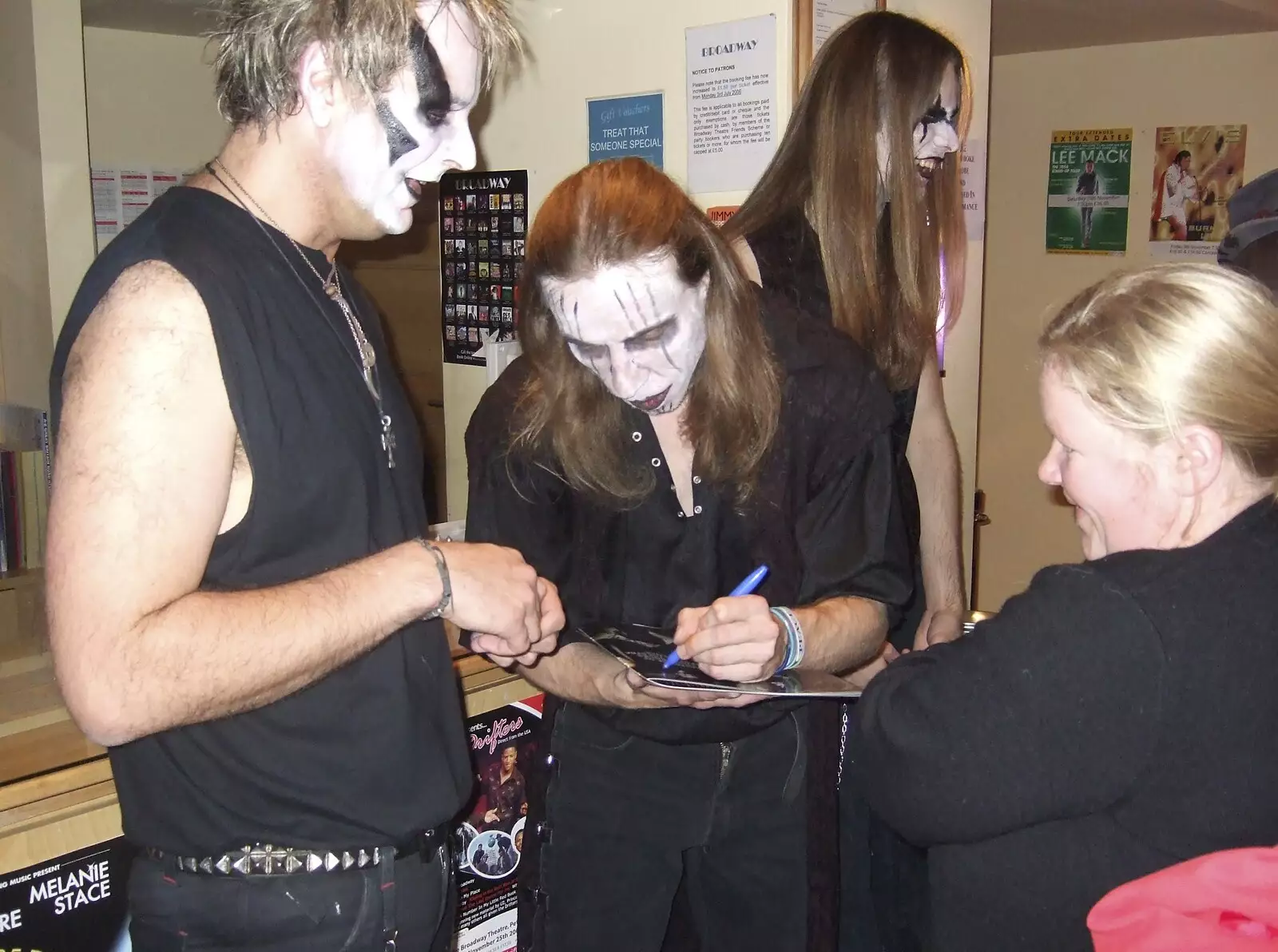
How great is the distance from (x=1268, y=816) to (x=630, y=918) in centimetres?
74

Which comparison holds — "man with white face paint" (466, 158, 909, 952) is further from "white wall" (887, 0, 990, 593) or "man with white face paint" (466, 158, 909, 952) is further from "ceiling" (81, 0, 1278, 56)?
"ceiling" (81, 0, 1278, 56)

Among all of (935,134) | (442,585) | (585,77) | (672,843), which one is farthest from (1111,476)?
(585,77)

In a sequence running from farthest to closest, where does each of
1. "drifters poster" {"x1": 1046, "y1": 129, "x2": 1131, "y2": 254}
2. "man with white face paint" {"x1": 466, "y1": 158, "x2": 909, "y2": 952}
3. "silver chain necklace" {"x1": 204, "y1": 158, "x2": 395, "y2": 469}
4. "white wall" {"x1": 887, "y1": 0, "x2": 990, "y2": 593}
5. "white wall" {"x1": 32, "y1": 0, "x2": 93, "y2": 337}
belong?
"drifters poster" {"x1": 1046, "y1": 129, "x2": 1131, "y2": 254}, "white wall" {"x1": 32, "y1": 0, "x2": 93, "y2": 337}, "white wall" {"x1": 887, "y1": 0, "x2": 990, "y2": 593}, "man with white face paint" {"x1": 466, "y1": 158, "x2": 909, "y2": 952}, "silver chain necklace" {"x1": 204, "y1": 158, "x2": 395, "y2": 469}

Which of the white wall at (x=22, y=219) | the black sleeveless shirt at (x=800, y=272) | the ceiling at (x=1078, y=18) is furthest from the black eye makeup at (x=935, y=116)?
the white wall at (x=22, y=219)

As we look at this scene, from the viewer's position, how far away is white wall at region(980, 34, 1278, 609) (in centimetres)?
338

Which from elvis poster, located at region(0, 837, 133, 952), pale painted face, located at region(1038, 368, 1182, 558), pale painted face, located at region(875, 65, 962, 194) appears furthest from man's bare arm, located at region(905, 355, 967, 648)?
elvis poster, located at region(0, 837, 133, 952)

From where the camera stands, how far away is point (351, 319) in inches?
42.4

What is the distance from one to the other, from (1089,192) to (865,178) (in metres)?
2.51

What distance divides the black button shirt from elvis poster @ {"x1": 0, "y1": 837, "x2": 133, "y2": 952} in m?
0.58

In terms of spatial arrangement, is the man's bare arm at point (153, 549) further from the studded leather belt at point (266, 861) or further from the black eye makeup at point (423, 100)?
the black eye makeup at point (423, 100)

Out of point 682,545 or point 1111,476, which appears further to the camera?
point 682,545

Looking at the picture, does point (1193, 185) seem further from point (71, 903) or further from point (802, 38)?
point (71, 903)

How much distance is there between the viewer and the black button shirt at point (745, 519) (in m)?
1.30

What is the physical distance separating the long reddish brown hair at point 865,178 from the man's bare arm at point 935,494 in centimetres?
16
